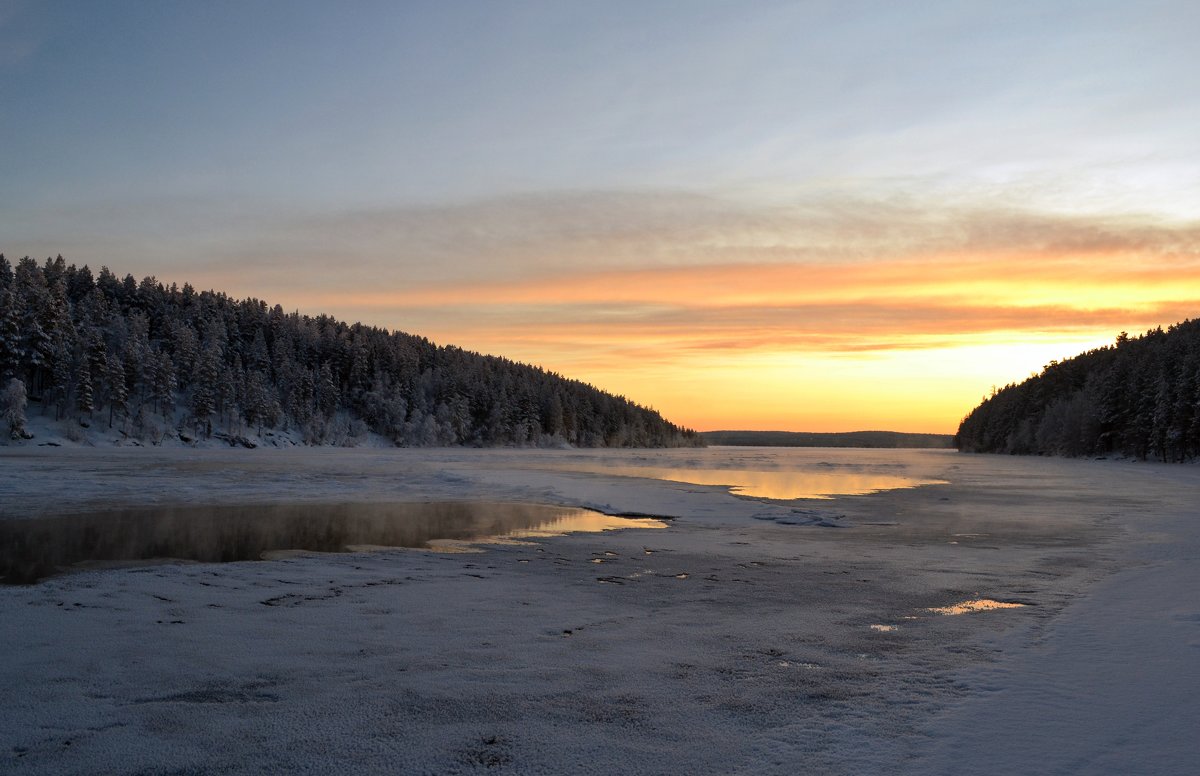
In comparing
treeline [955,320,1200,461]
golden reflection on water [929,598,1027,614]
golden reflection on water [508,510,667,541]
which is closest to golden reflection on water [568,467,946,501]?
golden reflection on water [508,510,667,541]

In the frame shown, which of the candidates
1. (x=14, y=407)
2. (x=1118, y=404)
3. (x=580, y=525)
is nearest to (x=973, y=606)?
(x=580, y=525)

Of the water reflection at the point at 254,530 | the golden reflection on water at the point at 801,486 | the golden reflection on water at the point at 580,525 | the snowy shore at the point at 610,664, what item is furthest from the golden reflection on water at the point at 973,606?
the golden reflection on water at the point at 801,486

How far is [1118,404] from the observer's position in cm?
9362

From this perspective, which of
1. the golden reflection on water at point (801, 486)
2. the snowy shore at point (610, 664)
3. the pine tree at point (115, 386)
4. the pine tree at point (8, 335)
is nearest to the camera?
the snowy shore at point (610, 664)

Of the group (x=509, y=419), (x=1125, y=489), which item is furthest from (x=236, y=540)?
(x=509, y=419)

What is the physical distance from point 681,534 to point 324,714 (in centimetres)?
1436

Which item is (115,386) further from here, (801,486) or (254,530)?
(254,530)

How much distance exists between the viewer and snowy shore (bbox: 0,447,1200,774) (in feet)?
18.7

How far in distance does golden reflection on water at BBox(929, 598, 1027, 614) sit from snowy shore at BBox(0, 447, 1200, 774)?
39cm

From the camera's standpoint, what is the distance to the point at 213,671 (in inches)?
301

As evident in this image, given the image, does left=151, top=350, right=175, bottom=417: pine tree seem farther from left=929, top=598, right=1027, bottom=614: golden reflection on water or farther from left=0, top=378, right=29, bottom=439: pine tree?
left=929, top=598, right=1027, bottom=614: golden reflection on water

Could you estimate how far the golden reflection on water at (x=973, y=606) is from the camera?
10.8 metres

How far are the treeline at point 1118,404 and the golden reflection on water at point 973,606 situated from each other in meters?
79.8

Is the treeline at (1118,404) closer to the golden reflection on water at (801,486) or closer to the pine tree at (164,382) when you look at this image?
the golden reflection on water at (801,486)
